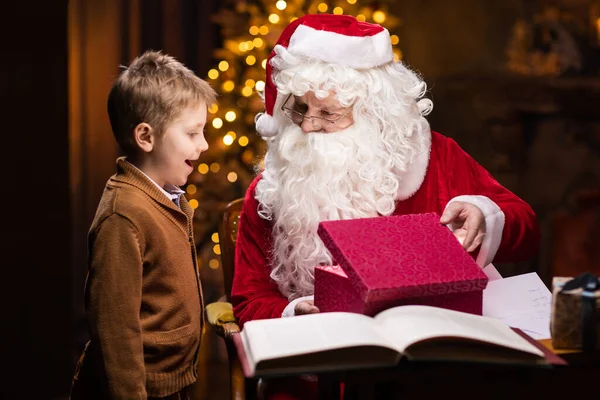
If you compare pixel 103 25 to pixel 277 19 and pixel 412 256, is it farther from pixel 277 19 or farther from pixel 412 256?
pixel 412 256

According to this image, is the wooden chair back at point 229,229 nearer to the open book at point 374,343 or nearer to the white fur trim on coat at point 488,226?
the white fur trim on coat at point 488,226

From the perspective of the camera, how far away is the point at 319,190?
2.27 meters

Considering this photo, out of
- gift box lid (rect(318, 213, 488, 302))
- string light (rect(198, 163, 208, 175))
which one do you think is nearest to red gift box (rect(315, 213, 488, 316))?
gift box lid (rect(318, 213, 488, 302))

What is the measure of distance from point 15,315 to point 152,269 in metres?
1.70

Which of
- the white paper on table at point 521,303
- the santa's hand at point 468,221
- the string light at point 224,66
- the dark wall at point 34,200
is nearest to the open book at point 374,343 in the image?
the white paper on table at point 521,303

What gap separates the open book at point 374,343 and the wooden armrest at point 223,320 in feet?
3.05

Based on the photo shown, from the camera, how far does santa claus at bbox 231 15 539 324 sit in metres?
2.25

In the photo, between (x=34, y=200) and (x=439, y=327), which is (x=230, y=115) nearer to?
(x=34, y=200)

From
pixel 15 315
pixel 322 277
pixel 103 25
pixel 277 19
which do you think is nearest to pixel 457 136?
pixel 277 19

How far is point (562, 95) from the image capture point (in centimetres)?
477

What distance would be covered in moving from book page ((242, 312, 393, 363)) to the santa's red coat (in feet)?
2.44

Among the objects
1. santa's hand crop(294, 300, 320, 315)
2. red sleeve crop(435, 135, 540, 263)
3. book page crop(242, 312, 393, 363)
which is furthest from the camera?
red sleeve crop(435, 135, 540, 263)

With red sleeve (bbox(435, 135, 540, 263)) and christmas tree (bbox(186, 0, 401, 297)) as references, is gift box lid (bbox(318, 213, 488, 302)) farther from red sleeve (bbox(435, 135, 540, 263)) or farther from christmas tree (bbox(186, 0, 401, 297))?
christmas tree (bbox(186, 0, 401, 297))

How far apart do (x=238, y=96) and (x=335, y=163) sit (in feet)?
6.60
